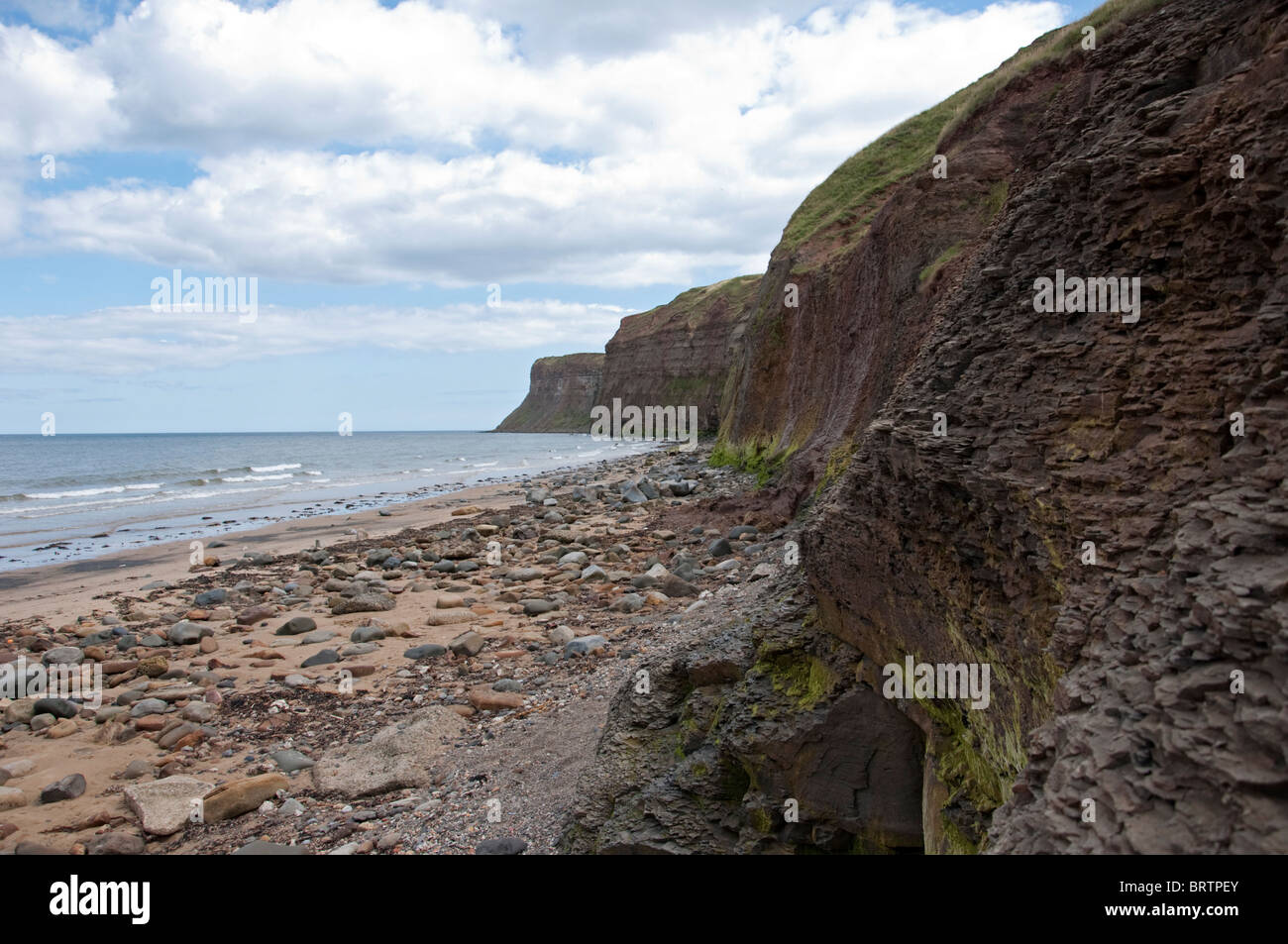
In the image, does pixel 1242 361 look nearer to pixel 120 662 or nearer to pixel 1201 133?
pixel 1201 133

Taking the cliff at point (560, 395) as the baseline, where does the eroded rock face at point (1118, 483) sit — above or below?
below

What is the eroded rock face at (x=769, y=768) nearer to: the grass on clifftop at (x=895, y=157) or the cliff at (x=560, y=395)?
the grass on clifftop at (x=895, y=157)

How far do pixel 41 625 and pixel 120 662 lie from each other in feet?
12.0

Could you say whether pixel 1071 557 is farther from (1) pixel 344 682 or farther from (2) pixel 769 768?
(1) pixel 344 682

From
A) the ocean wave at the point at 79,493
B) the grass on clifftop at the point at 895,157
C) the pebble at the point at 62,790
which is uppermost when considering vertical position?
the grass on clifftop at the point at 895,157

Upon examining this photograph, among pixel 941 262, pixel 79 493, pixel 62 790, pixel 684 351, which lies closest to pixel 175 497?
pixel 79 493

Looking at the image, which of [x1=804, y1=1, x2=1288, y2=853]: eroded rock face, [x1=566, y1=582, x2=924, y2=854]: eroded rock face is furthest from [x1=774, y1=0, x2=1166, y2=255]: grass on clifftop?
[x1=566, y1=582, x2=924, y2=854]: eroded rock face

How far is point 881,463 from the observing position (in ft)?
14.1

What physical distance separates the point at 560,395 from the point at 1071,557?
13445cm

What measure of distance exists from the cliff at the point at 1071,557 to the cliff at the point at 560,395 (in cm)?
11060

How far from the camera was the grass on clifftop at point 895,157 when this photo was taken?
485 inches

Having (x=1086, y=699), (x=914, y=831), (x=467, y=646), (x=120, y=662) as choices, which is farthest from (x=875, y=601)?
(x=120, y=662)

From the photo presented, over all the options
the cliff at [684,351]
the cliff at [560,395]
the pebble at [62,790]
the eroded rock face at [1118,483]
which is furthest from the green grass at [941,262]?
the cliff at [560,395]
